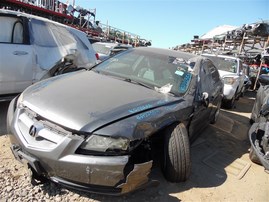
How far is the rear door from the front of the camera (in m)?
4.48

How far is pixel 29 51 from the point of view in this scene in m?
4.81

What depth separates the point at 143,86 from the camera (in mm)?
3537

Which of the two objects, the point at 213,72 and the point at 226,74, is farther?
the point at 226,74

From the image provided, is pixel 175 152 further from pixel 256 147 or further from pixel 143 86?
pixel 256 147

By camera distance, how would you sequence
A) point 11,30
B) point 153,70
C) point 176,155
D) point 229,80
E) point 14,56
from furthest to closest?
point 229,80 < point 11,30 < point 14,56 < point 153,70 < point 176,155

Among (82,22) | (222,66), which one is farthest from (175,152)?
(82,22)

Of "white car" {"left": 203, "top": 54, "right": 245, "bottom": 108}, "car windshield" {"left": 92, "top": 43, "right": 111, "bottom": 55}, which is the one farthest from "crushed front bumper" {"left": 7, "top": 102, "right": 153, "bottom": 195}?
"car windshield" {"left": 92, "top": 43, "right": 111, "bottom": 55}

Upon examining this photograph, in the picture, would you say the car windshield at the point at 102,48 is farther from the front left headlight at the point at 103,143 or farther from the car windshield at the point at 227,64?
the front left headlight at the point at 103,143

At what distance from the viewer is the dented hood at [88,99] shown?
8.27ft

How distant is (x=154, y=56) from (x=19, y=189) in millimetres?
2503

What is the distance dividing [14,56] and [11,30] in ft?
1.55

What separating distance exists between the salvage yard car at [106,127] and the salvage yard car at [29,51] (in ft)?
4.71

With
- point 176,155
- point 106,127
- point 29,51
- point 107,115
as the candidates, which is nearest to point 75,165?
point 106,127

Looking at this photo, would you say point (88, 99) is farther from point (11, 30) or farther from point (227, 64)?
point (227, 64)
